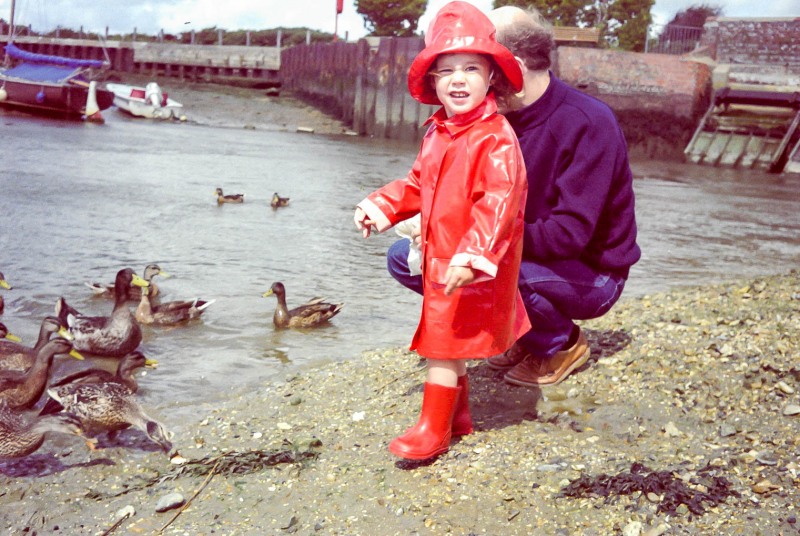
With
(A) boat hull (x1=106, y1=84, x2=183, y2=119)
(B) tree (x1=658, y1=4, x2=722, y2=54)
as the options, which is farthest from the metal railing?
(A) boat hull (x1=106, y1=84, x2=183, y2=119)

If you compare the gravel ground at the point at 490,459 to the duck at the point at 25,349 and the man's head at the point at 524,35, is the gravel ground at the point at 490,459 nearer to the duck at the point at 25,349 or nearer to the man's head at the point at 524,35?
the duck at the point at 25,349

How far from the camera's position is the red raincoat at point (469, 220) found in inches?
143

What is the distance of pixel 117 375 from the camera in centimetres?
560

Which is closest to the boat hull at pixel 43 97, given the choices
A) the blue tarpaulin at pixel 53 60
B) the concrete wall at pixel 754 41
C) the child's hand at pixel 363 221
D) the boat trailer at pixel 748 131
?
the blue tarpaulin at pixel 53 60

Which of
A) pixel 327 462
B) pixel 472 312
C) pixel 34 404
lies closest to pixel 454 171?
pixel 472 312

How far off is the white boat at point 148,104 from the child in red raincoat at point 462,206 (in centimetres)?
3907

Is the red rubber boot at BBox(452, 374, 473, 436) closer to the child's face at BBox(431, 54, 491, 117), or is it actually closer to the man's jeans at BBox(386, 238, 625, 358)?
the man's jeans at BBox(386, 238, 625, 358)

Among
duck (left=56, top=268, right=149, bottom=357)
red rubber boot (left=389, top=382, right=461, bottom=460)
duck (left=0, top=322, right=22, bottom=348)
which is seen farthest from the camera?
duck (left=56, top=268, right=149, bottom=357)

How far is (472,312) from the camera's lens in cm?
375

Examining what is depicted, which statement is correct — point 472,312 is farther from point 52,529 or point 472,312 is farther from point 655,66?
point 655,66

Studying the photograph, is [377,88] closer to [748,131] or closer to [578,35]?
[578,35]

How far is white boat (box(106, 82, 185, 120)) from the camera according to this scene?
40812 mm

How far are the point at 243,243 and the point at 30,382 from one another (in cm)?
608

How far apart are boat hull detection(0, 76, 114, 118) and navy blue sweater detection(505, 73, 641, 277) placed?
35.0m
